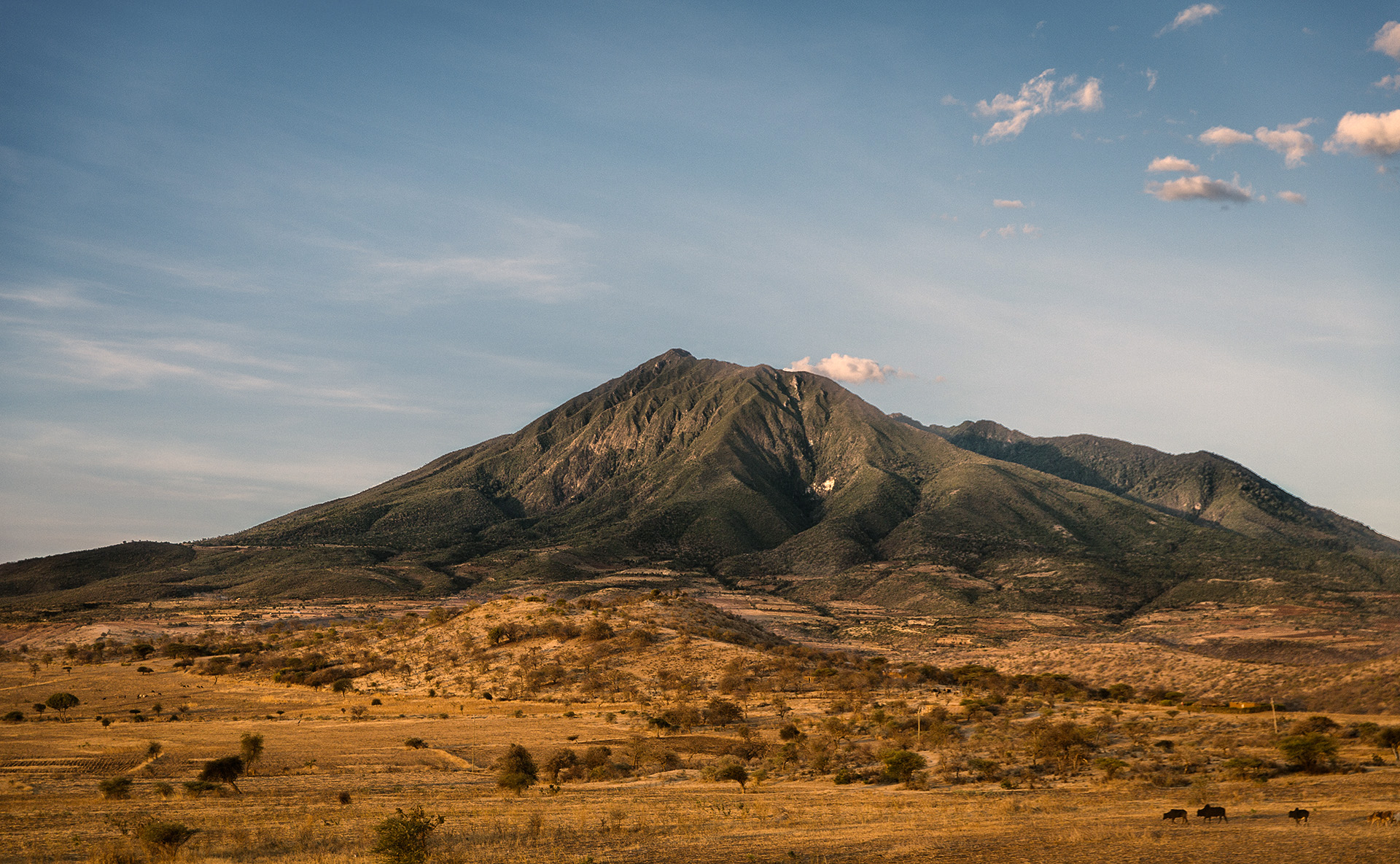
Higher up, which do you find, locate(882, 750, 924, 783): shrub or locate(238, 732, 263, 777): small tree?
locate(238, 732, 263, 777): small tree

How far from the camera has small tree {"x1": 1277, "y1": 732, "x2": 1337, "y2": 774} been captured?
32.9m

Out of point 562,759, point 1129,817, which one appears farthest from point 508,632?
point 1129,817

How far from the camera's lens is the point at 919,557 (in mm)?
196750

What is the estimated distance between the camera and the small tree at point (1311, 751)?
32.9 m

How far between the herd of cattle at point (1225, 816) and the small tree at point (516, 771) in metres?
22.4

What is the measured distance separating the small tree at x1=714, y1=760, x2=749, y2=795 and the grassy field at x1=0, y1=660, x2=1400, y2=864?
1.95ft

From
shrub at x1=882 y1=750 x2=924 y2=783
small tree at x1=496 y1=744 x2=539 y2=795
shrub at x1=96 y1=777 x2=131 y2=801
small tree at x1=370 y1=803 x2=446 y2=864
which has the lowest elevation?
shrub at x1=882 y1=750 x2=924 y2=783

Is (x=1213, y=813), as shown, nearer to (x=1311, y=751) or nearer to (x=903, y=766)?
(x=1311, y=751)

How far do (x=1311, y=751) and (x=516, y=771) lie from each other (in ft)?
103

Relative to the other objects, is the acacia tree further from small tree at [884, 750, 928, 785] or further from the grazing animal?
the grazing animal

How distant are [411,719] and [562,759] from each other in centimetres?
2187

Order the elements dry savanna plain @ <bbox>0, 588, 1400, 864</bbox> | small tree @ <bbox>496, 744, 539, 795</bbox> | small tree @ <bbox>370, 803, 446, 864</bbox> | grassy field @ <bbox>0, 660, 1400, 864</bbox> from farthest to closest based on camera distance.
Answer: small tree @ <bbox>496, 744, 539, 795</bbox>, dry savanna plain @ <bbox>0, 588, 1400, 864</bbox>, grassy field @ <bbox>0, 660, 1400, 864</bbox>, small tree @ <bbox>370, 803, 446, 864</bbox>

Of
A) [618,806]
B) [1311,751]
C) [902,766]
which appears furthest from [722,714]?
[1311,751]

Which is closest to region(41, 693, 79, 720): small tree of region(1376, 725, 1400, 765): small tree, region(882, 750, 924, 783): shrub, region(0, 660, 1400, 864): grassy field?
region(0, 660, 1400, 864): grassy field
